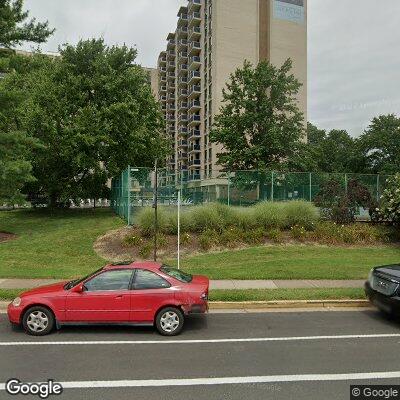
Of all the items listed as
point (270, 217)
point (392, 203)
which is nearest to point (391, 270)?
point (270, 217)

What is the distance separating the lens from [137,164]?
109 ft

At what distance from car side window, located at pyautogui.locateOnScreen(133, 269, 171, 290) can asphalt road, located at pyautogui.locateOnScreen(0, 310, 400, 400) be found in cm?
85

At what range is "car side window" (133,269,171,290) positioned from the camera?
307 inches

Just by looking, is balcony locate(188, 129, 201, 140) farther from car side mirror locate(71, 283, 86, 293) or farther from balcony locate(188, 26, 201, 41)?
car side mirror locate(71, 283, 86, 293)

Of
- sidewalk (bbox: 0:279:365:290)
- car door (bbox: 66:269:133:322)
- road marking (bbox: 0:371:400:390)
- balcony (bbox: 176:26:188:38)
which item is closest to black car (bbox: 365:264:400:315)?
sidewalk (bbox: 0:279:365:290)

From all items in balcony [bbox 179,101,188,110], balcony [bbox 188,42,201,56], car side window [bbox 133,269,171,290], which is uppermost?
balcony [bbox 188,42,201,56]

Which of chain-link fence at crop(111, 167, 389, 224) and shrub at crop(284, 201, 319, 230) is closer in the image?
shrub at crop(284, 201, 319, 230)

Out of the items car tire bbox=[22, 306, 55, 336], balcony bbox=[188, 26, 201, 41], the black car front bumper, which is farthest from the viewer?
balcony bbox=[188, 26, 201, 41]

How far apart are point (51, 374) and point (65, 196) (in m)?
25.4

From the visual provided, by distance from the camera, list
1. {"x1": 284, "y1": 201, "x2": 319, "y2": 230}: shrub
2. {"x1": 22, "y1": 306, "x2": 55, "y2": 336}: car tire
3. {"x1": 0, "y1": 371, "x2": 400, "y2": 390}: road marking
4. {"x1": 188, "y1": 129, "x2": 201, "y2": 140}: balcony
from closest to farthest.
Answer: {"x1": 0, "y1": 371, "x2": 400, "y2": 390}: road marking, {"x1": 22, "y1": 306, "x2": 55, "y2": 336}: car tire, {"x1": 284, "y1": 201, "x2": 319, "y2": 230}: shrub, {"x1": 188, "y1": 129, "x2": 201, "y2": 140}: balcony

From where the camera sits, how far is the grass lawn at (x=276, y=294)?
980cm

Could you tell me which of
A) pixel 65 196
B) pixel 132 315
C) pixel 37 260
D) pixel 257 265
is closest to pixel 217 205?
pixel 257 265

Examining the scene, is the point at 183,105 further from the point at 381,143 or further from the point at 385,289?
the point at 385,289

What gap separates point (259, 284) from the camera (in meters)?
11.4
